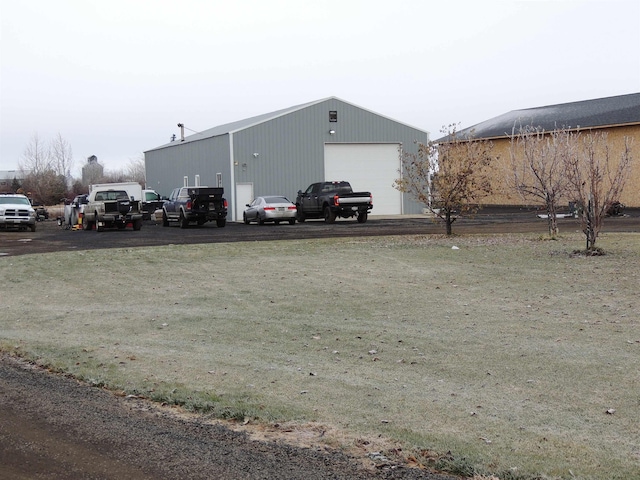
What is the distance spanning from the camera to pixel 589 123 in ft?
156

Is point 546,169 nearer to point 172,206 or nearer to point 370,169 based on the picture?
point 172,206

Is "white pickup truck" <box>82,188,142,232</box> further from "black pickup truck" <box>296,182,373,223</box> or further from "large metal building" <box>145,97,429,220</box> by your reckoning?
"large metal building" <box>145,97,429,220</box>

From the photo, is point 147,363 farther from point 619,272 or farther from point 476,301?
point 619,272

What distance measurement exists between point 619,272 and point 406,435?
10.1 m

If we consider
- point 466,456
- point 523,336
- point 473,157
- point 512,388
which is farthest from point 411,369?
point 473,157

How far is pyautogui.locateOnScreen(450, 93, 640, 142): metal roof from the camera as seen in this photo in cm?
4634

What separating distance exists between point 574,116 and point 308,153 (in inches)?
689

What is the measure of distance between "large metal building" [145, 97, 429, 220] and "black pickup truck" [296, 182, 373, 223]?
5.32m

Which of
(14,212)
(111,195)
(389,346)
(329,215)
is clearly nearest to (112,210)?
(111,195)

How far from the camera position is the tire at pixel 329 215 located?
37.9m

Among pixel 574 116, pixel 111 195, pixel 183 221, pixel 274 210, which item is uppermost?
pixel 574 116

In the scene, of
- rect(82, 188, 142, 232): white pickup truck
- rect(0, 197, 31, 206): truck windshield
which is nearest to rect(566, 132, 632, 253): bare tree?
rect(82, 188, 142, 232): white pickup truck

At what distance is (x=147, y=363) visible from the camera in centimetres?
845

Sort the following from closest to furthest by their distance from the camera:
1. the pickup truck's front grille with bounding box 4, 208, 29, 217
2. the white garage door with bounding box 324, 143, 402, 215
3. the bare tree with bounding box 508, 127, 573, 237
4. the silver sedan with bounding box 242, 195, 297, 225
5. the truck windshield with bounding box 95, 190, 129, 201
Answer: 1. the bare tree with bounding box 508, 127, 573, 237
2. the truck windshield with bounding box 95, 190, 129, 201
3. the pickup truck's front grille with bounding box 4, 208, 29, 217
4. the silver sedan with bounding box 242, 195, 297, 225
5. the white garage door with bounding box 324, 143, 402, 215
